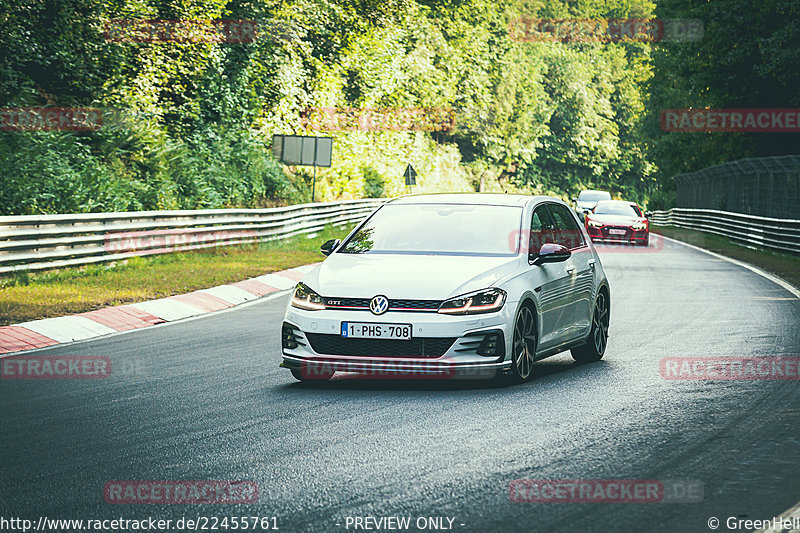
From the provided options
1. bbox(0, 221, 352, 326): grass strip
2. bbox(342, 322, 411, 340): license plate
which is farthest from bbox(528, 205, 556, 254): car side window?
bbox(0, 221, 352, 326): grass strip

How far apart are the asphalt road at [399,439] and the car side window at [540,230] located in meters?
1.16

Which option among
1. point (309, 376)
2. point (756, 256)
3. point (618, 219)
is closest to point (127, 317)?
point (309, 376)

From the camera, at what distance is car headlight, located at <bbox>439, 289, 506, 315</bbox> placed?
28.3ft

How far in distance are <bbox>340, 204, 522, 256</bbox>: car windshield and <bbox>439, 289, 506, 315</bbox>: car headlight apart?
81 centimetres

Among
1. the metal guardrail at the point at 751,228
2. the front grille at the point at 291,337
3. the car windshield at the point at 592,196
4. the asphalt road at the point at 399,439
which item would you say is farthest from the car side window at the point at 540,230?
the car windshield at the point at 592,196

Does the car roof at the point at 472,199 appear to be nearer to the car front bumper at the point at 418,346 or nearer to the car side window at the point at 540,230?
the car side window at the point at 540,230

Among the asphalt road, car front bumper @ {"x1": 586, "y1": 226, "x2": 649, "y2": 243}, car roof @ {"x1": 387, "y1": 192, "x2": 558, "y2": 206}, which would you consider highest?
car roof @ {"x1": 387, "y1": 192, "x2": 558, "y2": 206}

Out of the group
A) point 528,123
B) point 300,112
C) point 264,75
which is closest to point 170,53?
point 264,75

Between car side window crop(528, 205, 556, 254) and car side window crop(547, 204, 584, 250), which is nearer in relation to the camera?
car side window crop(528, 205, 556, 254)

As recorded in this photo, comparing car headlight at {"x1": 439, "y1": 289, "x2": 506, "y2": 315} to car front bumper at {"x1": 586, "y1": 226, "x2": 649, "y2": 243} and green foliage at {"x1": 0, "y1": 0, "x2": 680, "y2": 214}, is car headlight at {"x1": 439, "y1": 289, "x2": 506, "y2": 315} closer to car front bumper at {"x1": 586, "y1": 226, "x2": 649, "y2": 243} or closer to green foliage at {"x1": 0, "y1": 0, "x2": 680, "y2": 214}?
green foliage at {"x1": 0, "y1": 0, "x2": 680, "y2": 214}

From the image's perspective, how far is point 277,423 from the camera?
25.0 ft

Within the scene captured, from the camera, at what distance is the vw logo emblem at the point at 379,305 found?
8.60 meters

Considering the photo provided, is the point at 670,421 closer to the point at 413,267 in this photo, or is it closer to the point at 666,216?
the point at 413,267

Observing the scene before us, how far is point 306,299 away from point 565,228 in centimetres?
310
